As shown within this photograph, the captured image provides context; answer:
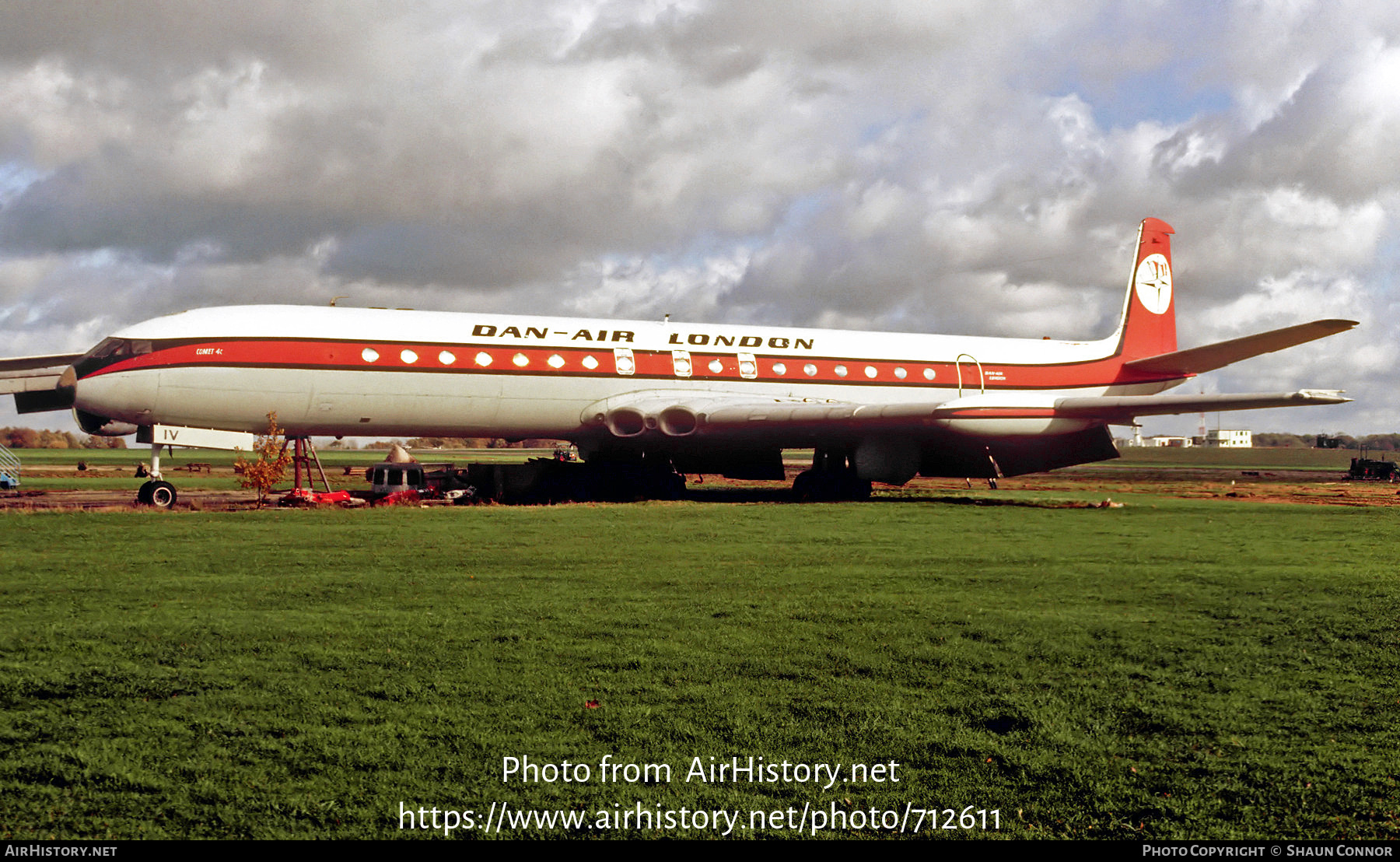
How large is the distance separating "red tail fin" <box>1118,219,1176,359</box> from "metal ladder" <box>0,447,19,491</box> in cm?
3620

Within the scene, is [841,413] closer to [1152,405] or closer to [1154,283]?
[1152,405]

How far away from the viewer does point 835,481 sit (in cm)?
2514

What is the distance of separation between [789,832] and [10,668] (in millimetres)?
5017

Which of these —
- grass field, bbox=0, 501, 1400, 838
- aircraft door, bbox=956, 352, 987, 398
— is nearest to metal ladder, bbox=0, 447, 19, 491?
grass field, bbox=0, 501, 1400, 838

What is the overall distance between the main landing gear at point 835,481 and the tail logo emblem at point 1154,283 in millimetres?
11660

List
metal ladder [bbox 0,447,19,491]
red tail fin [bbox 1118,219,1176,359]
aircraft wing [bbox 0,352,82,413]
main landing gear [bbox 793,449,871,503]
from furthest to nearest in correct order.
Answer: metal ladder [bbox 0,447,19,491] → red tail fin [bbox 1118,219,1176,359] → main landing gear [bbox 793,449,871,503] → aircraft wing [bbox 0,352,82,413]

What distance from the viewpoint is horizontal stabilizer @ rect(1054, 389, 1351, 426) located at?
20781 mm

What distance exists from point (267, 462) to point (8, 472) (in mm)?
20867

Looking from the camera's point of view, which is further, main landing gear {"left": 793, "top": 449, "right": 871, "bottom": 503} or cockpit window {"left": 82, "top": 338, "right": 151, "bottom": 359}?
main landing gear {"left": 793, "top": 449, "right": 871, "bottom": 503}

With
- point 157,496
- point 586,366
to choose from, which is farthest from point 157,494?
point 586,366

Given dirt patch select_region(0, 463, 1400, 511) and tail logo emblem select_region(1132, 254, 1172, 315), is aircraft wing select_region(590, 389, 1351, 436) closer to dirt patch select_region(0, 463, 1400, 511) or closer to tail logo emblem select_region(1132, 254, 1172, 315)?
dirt patch select_region(0, 463, 1400, 511)

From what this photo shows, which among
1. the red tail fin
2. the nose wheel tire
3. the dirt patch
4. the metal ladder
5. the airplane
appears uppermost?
the red tail fin

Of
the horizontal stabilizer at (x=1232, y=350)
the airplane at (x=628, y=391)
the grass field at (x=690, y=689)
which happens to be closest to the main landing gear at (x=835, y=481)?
the airplane at (x=628, y=391)

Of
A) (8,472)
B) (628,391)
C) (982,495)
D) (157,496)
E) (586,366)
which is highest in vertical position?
(586,366)
